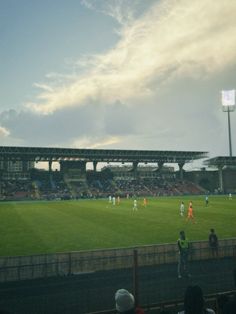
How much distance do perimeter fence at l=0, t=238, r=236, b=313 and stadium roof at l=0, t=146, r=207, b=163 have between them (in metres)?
76.1

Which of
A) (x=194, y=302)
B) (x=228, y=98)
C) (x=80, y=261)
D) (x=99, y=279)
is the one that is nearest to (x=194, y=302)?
(x=194, y=302)

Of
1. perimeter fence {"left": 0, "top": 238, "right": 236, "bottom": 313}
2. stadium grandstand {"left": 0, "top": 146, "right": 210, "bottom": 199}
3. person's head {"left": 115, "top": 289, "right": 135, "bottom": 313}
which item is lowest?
perimeter fence {"left": 0, "top": 238, "right": 236, "bottom": 313}

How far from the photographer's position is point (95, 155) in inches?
3844

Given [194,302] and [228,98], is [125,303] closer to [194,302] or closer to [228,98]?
[194,302]

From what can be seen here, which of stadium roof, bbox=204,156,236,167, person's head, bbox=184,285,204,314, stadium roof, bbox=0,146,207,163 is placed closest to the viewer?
person's head, bbox=184,285,204,314

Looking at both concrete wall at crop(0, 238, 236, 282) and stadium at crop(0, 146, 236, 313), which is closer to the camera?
stadium at crop(0, 146, 236, 313)

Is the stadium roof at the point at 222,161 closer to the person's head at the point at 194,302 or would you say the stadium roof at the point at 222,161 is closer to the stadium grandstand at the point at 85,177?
the stadium grandstand at the point at 85,177

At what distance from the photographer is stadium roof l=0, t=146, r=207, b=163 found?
3524 inches

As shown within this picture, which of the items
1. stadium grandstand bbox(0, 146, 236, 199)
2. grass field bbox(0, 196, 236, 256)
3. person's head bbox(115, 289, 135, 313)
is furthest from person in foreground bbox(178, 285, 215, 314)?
stadium grandstand bbox(0, 146, 236, 199)

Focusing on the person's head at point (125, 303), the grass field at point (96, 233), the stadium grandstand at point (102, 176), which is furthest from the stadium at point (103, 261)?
the stadium grandstand at point (102, 176)

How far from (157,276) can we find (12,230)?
18176 mm

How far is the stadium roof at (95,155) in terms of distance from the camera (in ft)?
294

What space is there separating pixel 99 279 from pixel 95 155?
8309 cm

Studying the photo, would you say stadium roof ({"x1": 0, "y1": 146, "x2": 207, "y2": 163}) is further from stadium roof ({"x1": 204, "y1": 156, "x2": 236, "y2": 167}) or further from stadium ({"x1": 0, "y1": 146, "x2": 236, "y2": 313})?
stadium ({"x1": 0, "y1": 146, "x2": 236, "y2": 313})
